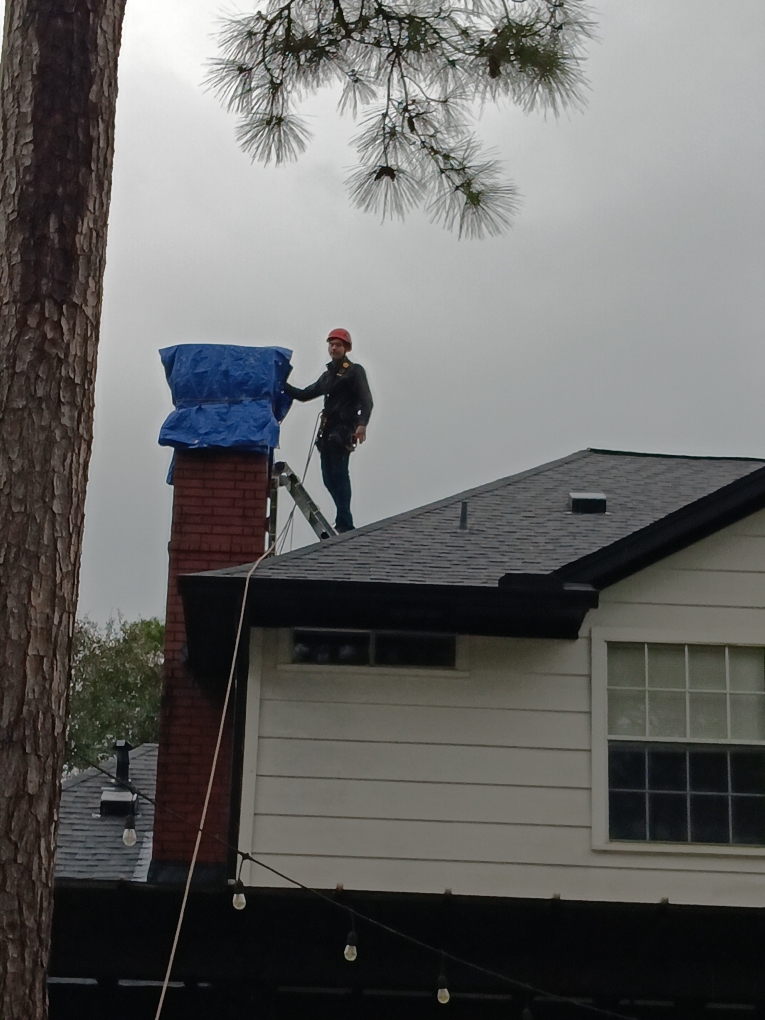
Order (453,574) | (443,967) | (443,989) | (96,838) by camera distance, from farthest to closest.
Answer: (96,838)
(453,574)
(443,967)
(443,989)

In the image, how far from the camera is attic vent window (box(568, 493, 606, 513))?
974cm

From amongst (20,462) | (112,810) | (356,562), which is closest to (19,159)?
(20,462)

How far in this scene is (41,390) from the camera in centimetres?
Result: 444

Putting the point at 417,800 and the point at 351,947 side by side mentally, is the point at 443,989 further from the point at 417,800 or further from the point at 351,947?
the point at 417,800

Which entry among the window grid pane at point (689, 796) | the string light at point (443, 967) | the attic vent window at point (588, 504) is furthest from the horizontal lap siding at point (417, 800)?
the attic vent window at point (588, 504)

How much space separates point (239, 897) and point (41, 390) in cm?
380

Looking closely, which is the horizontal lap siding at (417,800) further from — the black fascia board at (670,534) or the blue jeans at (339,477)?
the blue jeans at (339,477)

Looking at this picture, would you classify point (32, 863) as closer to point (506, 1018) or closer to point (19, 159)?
point (19, 159)

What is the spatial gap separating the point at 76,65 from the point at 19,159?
44 cm

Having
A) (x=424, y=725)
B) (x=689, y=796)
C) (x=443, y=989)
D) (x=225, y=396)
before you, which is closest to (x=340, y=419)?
(x=225, y=396)

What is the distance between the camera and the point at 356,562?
838cm

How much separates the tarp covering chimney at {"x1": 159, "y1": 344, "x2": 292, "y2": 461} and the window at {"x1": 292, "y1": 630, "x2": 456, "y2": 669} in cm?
180

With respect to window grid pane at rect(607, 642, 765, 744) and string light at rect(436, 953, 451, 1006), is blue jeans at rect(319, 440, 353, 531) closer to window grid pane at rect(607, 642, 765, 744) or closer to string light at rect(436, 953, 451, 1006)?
window grid pane at rect(607, 642, 765, 744)

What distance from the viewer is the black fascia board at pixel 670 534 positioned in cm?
790
